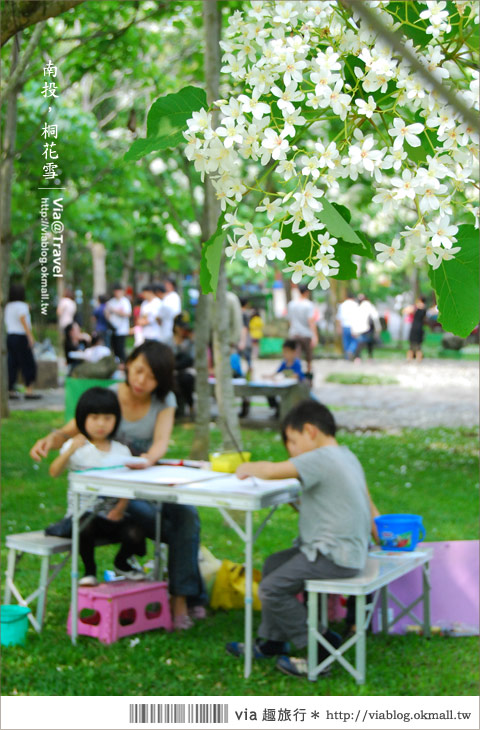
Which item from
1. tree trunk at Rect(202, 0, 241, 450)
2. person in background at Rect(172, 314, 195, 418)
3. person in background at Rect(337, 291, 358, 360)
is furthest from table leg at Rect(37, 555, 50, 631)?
person in background at Rect(337, 291, 358, 360)

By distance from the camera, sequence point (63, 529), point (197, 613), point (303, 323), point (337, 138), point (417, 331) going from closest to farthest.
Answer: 1. point (337, 138)
2. point (63, 529)
3. point (197, 613)
4. point (303, 323)
5. point (417, 331)

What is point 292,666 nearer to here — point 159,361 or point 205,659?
point 205,659

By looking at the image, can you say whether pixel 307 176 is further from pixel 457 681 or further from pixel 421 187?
pixel 457 681

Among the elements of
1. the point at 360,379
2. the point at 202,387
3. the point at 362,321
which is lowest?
the point at 360,379

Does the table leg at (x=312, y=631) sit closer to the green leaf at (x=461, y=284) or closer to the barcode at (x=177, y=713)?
→ the barcode at (x=177, y=713)

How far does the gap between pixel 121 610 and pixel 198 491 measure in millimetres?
782

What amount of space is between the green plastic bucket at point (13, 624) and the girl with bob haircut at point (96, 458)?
0.34m

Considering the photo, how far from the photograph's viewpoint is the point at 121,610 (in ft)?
13.8

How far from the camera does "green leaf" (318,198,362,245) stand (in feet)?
4.41

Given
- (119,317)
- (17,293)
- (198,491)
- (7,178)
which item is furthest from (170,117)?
(119,317)

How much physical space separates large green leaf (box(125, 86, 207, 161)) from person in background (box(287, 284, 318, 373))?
10860 millimetres

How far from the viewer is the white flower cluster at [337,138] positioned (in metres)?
1.38

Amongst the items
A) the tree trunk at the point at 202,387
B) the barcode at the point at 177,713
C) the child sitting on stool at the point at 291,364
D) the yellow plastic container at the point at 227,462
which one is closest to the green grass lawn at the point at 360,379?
the child sitting on stool at the point at 291,364

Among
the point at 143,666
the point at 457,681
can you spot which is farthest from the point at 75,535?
the point at 457,681
